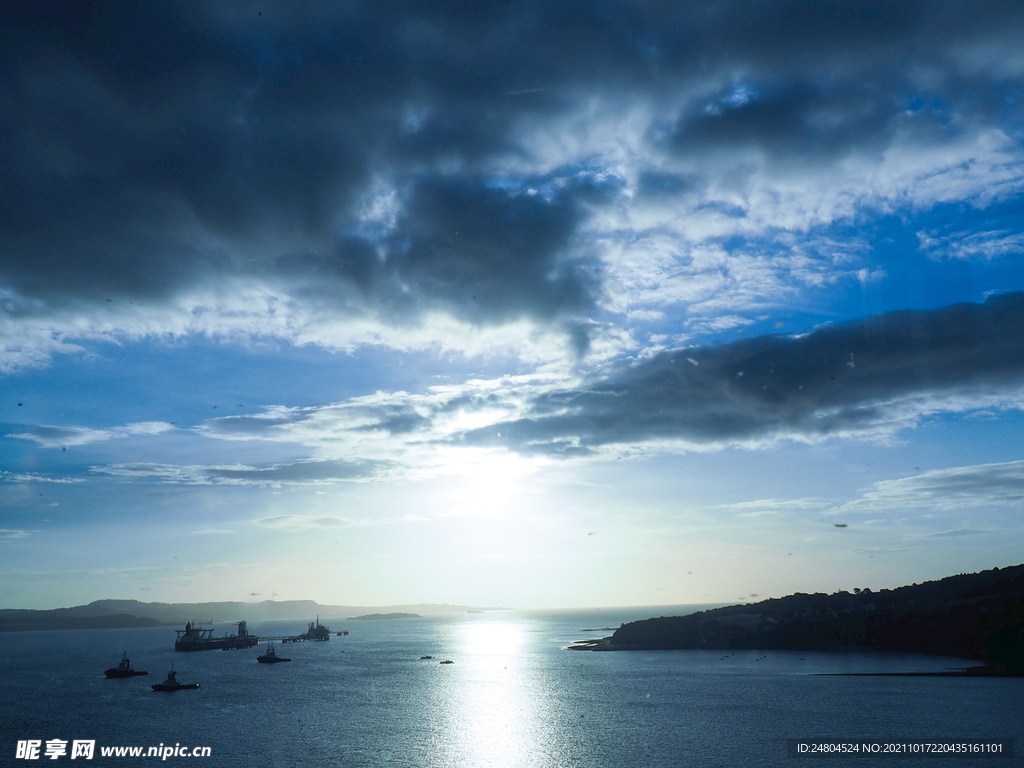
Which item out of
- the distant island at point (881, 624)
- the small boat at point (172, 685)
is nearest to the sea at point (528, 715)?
the small boat at point (172, 685)

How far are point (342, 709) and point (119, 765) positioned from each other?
106 feet

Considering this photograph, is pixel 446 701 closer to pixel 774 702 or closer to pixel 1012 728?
pixel 774 702

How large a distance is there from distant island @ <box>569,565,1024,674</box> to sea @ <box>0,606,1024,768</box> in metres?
17.9

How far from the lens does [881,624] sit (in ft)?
497

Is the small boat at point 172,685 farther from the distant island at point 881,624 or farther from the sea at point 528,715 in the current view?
the distant island at point 881,624

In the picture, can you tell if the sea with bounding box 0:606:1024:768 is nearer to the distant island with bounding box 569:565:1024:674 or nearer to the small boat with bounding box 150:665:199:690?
the small boat with bounding box 150:665:199:690

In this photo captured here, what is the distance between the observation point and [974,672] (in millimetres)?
102812

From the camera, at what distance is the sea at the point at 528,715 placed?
56938mm

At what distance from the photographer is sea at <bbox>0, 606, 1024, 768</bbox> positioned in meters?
56.9

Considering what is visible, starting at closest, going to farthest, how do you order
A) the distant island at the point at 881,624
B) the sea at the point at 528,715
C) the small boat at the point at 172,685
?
the sea at the point at 528,715, the small boat at the point at 172,685, the distant island at the point at 881,624

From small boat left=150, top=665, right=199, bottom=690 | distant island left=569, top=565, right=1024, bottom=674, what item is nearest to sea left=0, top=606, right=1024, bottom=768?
small boat left=150, top=665, right=199, bottom=690

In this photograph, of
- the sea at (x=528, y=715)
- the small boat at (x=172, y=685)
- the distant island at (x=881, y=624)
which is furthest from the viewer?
the distant island at (x=881, y=624)

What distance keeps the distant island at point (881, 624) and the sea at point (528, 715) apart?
58.7 feet

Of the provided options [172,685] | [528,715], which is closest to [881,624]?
[528,715]
